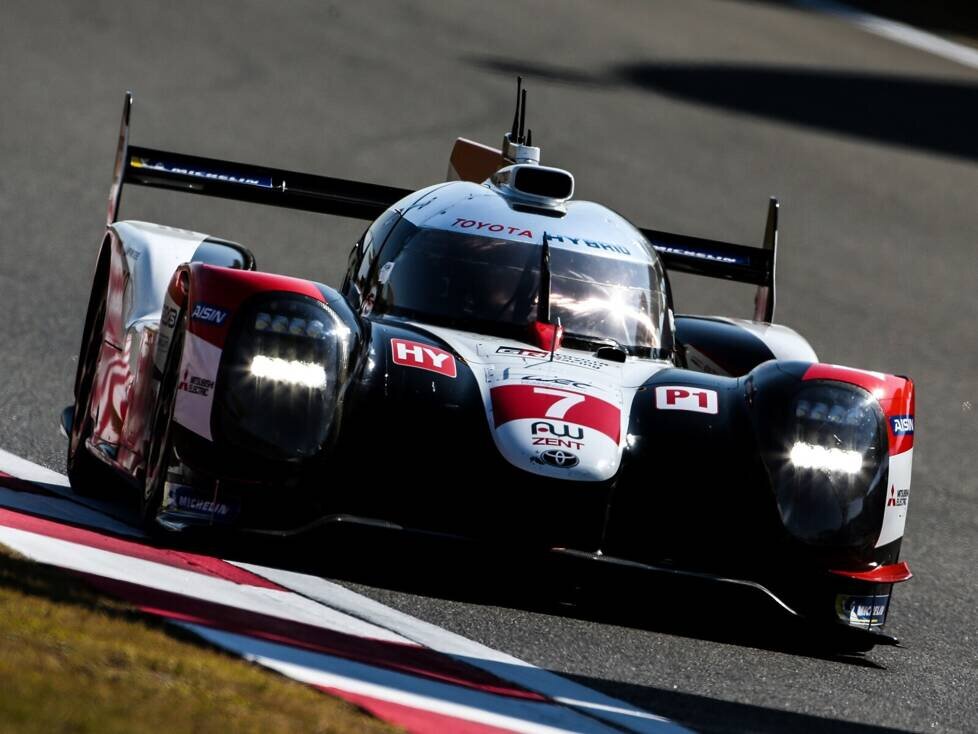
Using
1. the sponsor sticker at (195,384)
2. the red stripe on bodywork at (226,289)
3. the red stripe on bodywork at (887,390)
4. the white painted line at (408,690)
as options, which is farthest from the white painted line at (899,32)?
the white painted line at (408,690)

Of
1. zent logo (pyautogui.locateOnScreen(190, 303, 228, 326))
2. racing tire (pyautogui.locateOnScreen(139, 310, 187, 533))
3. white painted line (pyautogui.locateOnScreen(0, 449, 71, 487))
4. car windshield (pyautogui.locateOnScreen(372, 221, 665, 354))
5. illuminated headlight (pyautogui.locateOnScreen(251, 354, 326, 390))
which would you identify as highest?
car windshield (pyautogui.locateOnScreen(372, 221, 665, 354))

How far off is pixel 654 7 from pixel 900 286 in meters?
9.42

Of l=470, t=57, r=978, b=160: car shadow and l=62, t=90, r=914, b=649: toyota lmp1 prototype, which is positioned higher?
l=470, t=57, r=978, b=160: car shadow

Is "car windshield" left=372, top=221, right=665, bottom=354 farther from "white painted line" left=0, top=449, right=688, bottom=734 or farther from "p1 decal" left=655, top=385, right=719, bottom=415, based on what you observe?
"white painted line" left=0, top=449, right=688, bottom=734

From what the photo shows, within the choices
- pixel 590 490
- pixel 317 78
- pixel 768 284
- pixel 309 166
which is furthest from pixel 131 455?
pixel 317 78


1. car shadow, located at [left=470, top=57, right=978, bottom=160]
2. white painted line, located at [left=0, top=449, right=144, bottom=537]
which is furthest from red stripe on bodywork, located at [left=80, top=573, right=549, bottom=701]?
car shadow, located at [left=470, top=57, right=978, bottom=160]

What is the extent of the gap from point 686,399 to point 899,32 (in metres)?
18.4

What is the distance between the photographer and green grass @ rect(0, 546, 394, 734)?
3348 millimetres

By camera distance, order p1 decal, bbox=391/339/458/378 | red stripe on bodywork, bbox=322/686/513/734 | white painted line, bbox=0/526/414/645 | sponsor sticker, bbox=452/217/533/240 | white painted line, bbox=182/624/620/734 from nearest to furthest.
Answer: red stripe on bodywork, bbox=322/686/513/734
white painted line, bbox=182/624/620/734
white painted line, bbox=0/526/414/645
p1 decal, bbox=391/339/458/378
sponsor sticker, bbox=452/217/533/240

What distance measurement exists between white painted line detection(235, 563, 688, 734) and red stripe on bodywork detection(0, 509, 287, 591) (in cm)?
7

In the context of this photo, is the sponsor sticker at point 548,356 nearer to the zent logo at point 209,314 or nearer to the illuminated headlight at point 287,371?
the illuminated headlight at point 287,371

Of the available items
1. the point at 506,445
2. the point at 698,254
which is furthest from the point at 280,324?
the point at 698,254

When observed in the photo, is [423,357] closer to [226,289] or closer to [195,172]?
[226,289]

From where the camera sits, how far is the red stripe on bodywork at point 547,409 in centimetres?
534
